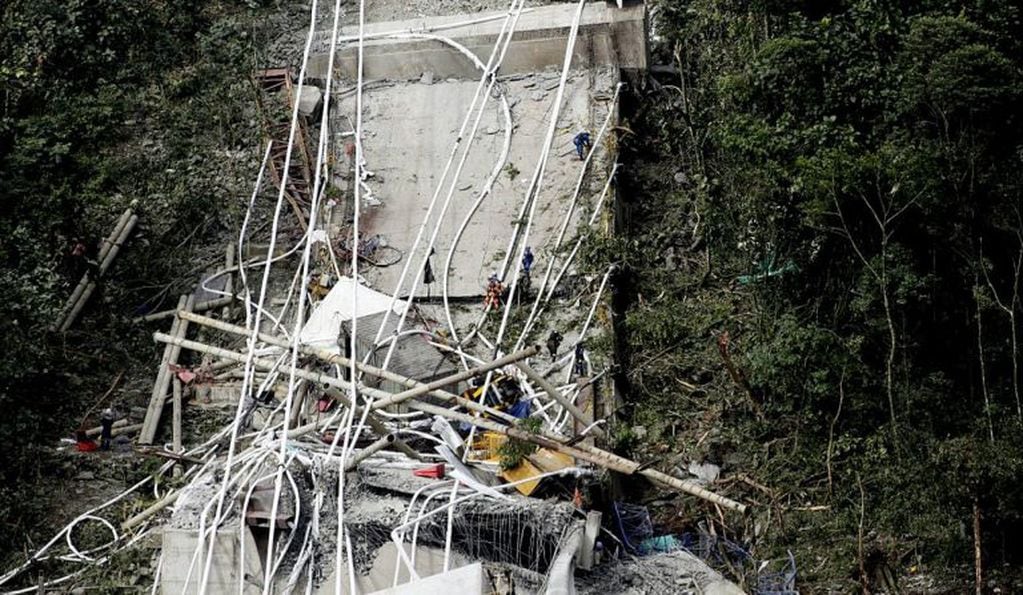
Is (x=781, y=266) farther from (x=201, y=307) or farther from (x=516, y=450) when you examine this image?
(x=201, y=307)

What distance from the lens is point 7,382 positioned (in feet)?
34.8

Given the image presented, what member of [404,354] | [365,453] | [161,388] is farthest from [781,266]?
[161,388]

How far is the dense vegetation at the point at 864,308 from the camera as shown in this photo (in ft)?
30.8

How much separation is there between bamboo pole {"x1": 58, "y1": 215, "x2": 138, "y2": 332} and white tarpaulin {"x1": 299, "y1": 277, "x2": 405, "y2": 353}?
187 cm

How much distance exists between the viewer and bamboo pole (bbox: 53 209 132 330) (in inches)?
454

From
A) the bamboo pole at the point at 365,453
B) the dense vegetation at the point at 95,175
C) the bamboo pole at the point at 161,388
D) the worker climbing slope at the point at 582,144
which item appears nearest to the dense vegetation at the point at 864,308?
the worker climbing slope at the point at 582,144

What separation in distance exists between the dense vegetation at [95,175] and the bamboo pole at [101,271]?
0.07m

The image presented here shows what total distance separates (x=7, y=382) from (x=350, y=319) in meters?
2.34

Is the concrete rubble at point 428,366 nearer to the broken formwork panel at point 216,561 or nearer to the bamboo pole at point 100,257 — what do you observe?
the broken formwork panel at point 216,561

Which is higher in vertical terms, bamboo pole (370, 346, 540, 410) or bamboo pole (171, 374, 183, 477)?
bamboo pole (370, 346, 540, 410)

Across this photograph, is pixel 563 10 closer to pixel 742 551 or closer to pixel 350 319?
pixel 350 319

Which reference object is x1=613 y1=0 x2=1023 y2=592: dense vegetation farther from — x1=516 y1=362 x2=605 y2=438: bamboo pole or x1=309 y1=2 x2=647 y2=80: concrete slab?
x1=309 y1=2 x2=647 y2=80: concrete slab

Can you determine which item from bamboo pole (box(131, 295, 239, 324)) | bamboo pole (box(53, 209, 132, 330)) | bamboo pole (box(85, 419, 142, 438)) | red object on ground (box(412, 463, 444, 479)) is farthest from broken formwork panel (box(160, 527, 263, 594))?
bamboo pole (box(53, 209, 132, 330))

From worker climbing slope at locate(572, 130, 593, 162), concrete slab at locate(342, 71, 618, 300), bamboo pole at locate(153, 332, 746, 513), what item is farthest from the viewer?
worker climbing slope at locate(572, 130, 593, 162)
